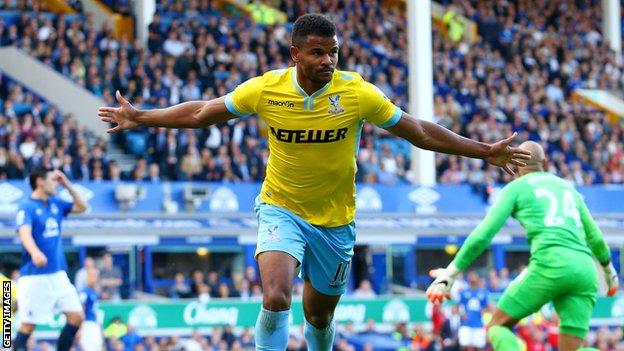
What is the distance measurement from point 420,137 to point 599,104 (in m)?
29.5

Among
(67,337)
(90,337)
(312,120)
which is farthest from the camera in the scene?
(90,337)

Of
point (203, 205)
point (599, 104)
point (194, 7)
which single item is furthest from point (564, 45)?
point (203, 205)

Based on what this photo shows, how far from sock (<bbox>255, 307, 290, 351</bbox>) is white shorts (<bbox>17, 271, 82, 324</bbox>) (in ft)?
15.4

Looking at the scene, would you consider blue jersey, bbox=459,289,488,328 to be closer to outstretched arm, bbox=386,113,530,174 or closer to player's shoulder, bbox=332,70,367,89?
outstretched arm, bbox=386,113,530,174

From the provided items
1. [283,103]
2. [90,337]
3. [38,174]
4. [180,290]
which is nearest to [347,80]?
[283,103]

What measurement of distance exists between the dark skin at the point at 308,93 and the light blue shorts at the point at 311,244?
0.35ft

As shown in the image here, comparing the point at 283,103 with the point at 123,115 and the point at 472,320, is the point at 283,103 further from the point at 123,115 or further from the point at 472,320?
the point at 472,320

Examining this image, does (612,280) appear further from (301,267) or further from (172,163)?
(172,163)

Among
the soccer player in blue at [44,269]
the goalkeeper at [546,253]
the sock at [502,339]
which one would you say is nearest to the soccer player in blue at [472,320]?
the soccer player in blue at [44,269]

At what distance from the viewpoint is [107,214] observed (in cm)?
2256

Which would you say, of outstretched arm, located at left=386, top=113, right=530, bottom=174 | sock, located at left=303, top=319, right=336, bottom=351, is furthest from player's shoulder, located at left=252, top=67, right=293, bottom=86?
sock, located at left=303, top=319, right=336, bottom=351

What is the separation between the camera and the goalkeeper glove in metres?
8.67

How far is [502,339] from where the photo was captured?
9.10m

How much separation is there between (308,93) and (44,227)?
4931 mm
